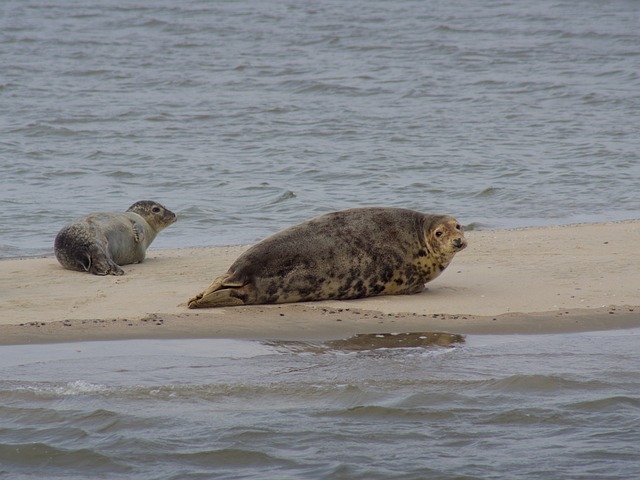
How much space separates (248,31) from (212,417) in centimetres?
2229

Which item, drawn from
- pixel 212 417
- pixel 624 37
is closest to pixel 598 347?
pixel 212 417

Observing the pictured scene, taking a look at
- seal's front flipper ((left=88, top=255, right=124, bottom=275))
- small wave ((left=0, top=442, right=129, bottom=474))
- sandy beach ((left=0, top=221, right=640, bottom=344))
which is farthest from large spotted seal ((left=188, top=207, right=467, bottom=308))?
small wave ((left=0, top=442, right=129, bottom=474))

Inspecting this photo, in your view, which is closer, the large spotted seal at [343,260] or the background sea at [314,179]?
the background sea at [314,179]

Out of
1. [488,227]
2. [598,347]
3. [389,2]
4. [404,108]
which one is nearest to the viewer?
[598,347]

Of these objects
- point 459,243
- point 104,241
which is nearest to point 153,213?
point 104,241

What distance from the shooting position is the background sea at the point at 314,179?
4.24 m

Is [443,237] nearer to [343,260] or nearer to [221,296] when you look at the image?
[343,260]

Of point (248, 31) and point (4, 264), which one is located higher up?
point (248, 31)

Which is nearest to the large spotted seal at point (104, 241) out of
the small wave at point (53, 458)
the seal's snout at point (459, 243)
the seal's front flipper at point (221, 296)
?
the seal's front flipper at point (221, 296)

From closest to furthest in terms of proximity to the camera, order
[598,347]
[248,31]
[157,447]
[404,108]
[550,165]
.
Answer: [157,447]
[598,347]
[550,165]
[404,108]
[248,31]

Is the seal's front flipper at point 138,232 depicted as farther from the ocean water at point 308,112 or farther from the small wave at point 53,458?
the small wave at point 53,458

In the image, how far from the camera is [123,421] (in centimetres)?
440

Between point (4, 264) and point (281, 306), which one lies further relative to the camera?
point (4, 264)

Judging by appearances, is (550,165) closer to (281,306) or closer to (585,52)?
(281,306)
